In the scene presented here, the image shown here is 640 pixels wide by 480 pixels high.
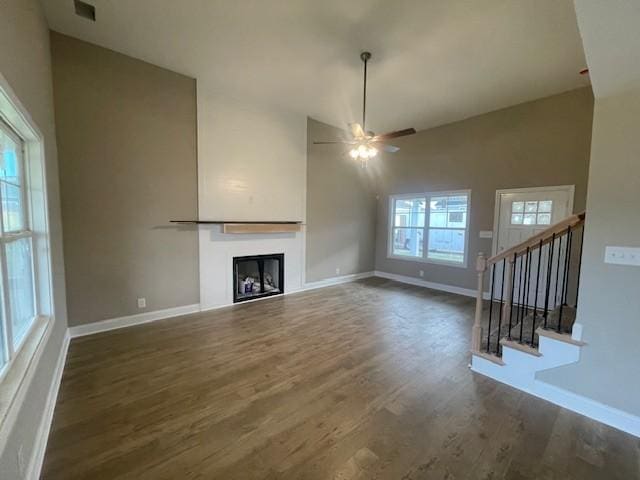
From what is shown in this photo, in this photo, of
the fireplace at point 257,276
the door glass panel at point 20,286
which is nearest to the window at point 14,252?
the door glass panel at point 20,286

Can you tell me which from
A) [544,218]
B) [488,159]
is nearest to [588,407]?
[544,218]

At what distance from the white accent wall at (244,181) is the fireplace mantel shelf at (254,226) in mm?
117

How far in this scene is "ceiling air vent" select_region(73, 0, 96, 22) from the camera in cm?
262

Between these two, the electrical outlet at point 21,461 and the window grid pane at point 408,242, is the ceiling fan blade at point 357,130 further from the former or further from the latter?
the electrical outlet at point 21,461

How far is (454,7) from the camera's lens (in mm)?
2547

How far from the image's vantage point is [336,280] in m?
6.12

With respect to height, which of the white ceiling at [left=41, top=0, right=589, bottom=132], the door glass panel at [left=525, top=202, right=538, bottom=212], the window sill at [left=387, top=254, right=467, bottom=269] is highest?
the white ceiling at [left=41, top=0, right=589, bottom=132]

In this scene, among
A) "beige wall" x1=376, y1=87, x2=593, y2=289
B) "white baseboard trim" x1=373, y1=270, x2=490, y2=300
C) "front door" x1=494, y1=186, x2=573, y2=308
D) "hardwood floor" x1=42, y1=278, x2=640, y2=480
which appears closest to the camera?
"hardwood floor" x1=42, y1=278, x2=640, y2=480

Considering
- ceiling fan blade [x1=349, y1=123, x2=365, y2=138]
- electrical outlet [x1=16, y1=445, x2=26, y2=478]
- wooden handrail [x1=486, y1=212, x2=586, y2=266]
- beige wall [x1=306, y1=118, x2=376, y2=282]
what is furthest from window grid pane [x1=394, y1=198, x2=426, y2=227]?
electrical outlet [x1=16, y1=445, x2=26, y2=478]

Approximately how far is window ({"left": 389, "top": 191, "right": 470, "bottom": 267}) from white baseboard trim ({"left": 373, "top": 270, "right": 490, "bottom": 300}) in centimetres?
48

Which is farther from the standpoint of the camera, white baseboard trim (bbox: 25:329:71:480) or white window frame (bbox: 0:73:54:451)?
white baseboard trim (bbox: 25:329:71:480)

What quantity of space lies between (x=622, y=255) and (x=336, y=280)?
467 centimetres

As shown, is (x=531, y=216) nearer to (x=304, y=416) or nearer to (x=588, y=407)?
(x=588, y=407)

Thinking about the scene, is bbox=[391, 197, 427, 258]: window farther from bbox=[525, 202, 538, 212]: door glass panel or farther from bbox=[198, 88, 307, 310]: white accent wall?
bbox=[198, 88, 307, 310]: white accent wall
